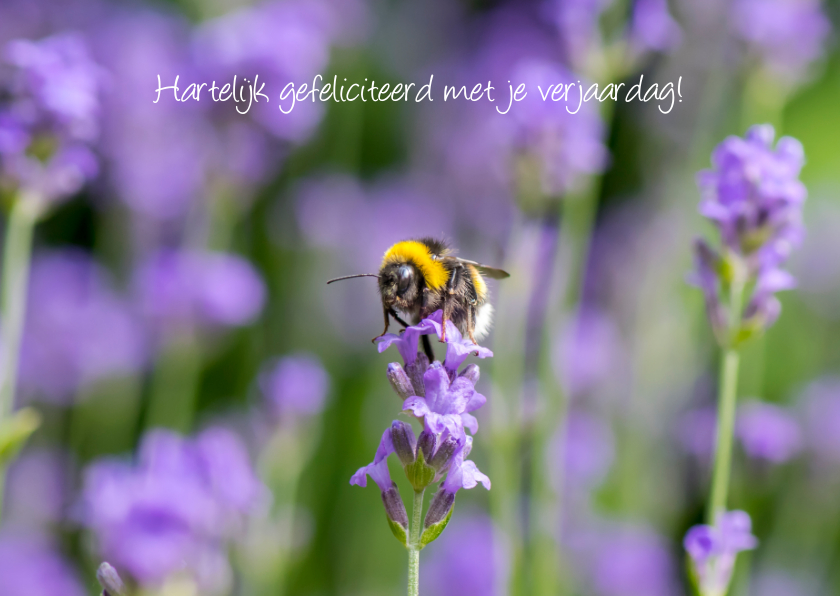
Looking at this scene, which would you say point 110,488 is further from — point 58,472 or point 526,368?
point 526,368

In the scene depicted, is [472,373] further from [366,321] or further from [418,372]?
[366,321]

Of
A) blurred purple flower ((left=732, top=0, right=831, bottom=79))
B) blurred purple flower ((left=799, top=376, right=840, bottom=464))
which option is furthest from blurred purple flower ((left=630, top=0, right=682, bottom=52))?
blurred purple flower ((left=799, top=376, right=840, bottom=464))

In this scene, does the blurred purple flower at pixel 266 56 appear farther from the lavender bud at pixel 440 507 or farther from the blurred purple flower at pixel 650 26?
the lavender bud at pixel 440 507

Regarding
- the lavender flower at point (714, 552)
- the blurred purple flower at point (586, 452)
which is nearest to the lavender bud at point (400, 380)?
the lavender flower at point (714, 552)

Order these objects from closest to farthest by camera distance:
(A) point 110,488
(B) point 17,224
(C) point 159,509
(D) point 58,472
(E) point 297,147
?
(C) point 159,509
(A) point 110,488
(B) point 17,224
(D) point 58,472
(E) point 297,147

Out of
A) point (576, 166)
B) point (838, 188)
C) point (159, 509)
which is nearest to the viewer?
point (159, 509)

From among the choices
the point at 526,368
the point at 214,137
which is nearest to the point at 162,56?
the point at 214,137

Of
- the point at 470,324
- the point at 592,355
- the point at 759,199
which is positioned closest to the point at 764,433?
the point at 759,199

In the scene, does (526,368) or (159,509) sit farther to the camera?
(526,368)
